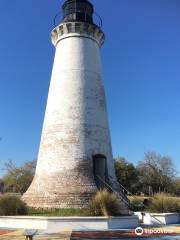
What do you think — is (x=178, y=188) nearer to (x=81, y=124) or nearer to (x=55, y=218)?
(x=81, y=124)

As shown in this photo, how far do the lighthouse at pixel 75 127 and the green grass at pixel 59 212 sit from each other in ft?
1.80

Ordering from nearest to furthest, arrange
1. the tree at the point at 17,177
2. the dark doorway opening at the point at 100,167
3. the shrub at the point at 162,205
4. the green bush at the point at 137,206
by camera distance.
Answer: the shrub at the point at 162,205 → the dark doorway opening at the point at 100,167 → the green bush at the point at 137,206 → the tree at the point at 17,177

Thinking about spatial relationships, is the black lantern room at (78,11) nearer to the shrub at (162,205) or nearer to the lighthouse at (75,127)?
the lighthouse at (75,127)

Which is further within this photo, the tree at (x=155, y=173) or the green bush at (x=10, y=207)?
the tree at (x=155, y=173)

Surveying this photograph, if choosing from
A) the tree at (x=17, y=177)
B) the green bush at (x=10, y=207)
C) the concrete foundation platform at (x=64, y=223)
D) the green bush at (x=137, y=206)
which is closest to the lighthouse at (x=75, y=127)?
the green bush at (x=137, y=206)

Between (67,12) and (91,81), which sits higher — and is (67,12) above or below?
above

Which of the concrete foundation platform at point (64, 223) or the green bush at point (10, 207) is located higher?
the green bush at point (10, 207)

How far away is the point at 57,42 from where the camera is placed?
21.9 m

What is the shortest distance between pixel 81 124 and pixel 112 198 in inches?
200

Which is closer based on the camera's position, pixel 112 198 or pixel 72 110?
pixel 112 198

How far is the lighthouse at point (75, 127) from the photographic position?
17.7 metres

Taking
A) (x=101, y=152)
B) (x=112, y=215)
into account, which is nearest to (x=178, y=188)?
(x=101, y=152)

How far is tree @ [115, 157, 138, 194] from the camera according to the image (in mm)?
40594

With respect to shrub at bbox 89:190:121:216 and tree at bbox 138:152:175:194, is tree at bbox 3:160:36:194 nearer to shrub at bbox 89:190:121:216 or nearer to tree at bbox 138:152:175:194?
tree at bbox 138:152:175:194
